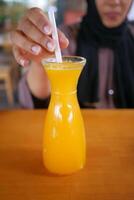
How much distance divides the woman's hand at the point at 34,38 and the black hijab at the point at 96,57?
49cm

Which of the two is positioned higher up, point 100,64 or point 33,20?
point 33,20

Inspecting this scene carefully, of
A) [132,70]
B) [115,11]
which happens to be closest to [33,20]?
[115,11]

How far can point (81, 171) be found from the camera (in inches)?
20.2

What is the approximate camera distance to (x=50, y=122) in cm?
50

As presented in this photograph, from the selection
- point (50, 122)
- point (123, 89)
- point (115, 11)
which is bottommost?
point (123, 89)

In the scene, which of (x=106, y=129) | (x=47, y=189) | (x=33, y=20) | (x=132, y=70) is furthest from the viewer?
(x=132, y=70)

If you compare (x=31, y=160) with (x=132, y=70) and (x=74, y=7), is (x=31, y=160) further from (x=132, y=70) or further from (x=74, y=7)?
(x=74, y=7)

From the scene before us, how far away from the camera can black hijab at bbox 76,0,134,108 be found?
44.5 inches

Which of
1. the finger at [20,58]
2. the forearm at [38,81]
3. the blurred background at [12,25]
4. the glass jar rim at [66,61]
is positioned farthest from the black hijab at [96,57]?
the blurred background at [12,25]

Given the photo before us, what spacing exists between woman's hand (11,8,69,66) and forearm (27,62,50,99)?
170 millimetres

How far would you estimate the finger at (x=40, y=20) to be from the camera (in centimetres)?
51

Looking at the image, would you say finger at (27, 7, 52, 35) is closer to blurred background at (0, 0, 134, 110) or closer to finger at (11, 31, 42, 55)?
finger at (11, 31, 42, 55)

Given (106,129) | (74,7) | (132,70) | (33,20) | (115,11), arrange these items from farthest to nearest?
(74,7) < (132,70) < (115,11) < (106,129) < (33,20)

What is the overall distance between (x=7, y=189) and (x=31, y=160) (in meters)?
0.10
